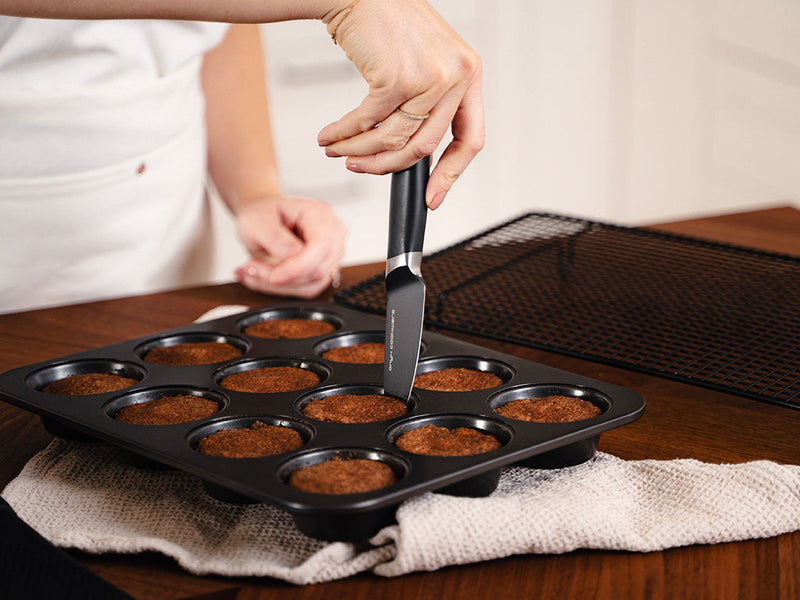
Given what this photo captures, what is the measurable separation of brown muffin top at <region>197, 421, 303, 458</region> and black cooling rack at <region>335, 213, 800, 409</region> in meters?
0.34

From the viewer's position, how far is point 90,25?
4.59 feet

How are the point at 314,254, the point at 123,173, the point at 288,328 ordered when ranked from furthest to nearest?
the point at 123,173, the point at 314,254, the point at 288,328

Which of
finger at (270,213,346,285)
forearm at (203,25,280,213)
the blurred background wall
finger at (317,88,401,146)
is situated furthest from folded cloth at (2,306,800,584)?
the blurred background wall

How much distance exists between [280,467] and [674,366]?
1.72 ft

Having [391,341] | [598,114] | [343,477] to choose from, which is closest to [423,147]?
[391,341]

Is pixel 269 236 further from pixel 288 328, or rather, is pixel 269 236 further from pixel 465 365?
pixel 465 365

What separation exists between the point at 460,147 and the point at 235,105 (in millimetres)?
995

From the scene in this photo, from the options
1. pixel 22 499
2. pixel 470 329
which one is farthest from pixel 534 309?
pixel 22 499

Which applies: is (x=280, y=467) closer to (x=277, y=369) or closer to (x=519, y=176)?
(x=277, y=369)

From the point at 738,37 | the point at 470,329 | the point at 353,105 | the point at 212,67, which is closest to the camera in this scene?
the point at 470,329

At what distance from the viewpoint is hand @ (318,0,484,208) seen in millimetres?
783

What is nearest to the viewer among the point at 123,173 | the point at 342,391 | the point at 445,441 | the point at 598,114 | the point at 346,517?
the point at 346,517

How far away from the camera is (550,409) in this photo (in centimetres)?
86

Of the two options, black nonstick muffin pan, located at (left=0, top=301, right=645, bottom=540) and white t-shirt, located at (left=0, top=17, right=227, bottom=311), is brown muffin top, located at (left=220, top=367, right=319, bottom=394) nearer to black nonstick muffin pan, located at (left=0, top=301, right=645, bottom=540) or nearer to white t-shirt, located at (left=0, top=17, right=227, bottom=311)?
black nonstick muffin pan, located at (left=0, top=301, right=645, bottom=540)
